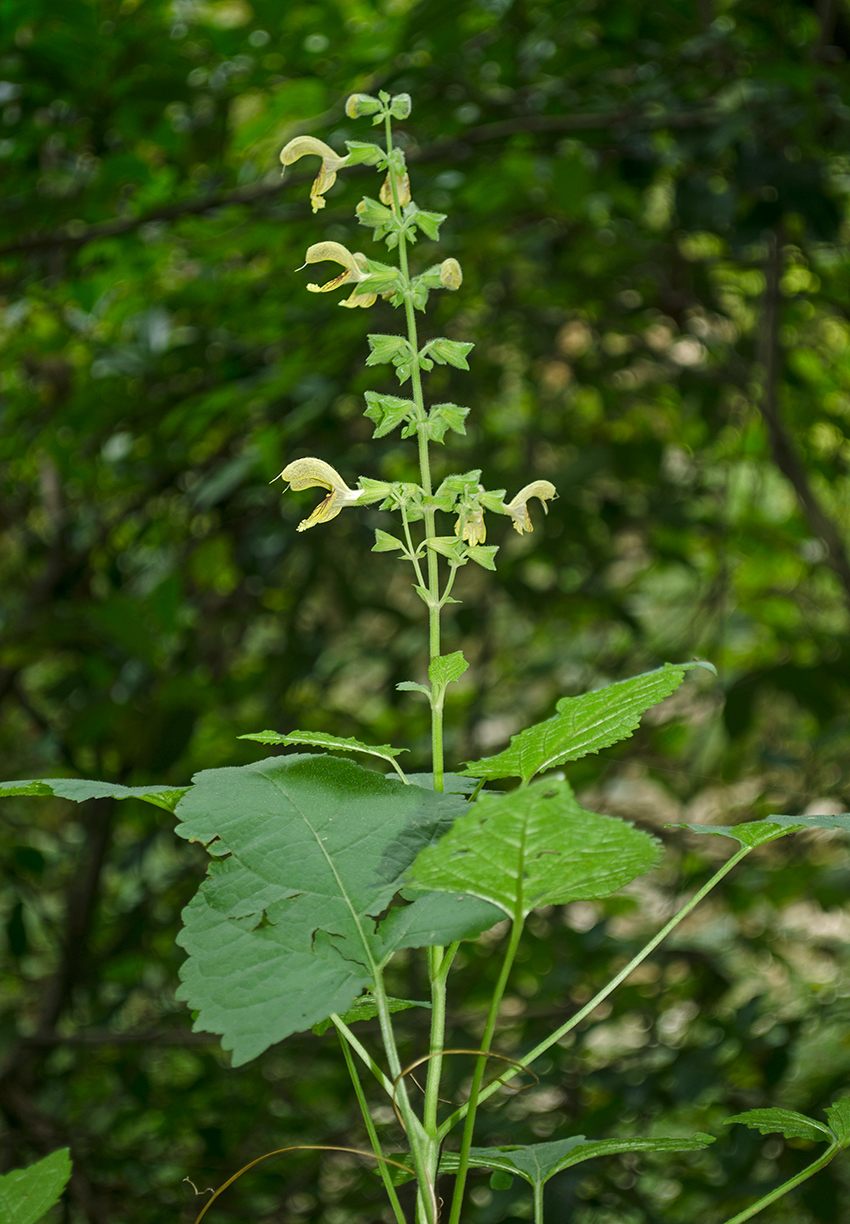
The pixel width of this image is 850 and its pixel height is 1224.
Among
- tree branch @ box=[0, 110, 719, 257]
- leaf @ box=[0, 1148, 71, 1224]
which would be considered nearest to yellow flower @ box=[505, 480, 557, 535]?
leaf @ box=[0, 1148, 71, 1224]

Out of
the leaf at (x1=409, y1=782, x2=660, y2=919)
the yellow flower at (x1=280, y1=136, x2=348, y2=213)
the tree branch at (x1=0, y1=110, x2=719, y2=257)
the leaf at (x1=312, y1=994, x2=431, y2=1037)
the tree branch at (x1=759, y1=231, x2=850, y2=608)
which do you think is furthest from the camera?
the tree branch at (x1=759, y1=231, x2=850, y2=608)

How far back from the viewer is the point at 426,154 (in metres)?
1.49

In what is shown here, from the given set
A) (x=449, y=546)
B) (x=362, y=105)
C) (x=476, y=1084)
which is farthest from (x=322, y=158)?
(x=476, y=1084)

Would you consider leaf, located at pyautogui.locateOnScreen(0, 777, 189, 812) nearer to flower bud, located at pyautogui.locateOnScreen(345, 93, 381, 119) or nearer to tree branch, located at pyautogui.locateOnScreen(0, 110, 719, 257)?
flower bud, located at pyautogui.locateOnScreen(345, 93, 381, 119)

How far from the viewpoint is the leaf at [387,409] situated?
0.46 metres

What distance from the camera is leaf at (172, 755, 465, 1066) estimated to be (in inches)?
15.1

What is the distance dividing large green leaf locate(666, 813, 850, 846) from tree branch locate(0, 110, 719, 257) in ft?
4.07

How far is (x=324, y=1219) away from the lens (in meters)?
2.00

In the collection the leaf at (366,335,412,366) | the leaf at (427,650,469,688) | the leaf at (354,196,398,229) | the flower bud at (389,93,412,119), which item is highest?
the flower bud at (389,93,412,119)

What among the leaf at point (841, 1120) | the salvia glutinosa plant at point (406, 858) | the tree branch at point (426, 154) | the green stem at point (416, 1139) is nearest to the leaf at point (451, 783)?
the salvia glutinosa plant at point (406, 858)

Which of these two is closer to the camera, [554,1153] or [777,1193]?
[777,1193]

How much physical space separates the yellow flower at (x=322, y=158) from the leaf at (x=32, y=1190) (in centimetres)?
54

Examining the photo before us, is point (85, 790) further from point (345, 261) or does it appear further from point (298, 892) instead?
point (345, 261)

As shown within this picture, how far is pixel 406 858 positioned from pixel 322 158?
0.40m
